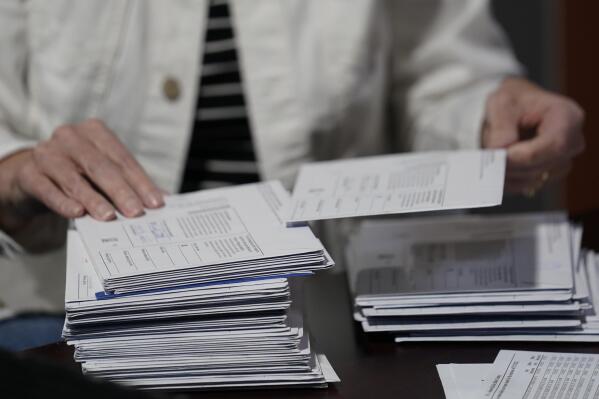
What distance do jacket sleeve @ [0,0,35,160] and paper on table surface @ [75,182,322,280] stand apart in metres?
0.42

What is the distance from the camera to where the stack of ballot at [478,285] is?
0.71 m

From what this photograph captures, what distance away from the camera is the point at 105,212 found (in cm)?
77

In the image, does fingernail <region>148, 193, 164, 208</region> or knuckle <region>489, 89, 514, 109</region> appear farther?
knuckle <region>489, 89, 514, 109</region>

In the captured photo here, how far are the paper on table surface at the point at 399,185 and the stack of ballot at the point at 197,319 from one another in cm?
7

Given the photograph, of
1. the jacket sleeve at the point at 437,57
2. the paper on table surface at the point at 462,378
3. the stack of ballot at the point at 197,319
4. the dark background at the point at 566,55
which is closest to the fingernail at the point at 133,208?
the stack of ballot at the point at 197,319

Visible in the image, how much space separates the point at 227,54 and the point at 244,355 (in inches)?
24.5

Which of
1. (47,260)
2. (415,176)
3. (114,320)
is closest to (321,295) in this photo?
(415,176)

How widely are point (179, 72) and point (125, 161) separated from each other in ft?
1.01

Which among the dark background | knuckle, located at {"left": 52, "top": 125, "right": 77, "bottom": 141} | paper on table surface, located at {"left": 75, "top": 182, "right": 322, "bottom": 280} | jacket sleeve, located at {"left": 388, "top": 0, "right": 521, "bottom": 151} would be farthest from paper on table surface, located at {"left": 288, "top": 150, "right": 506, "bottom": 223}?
the dark background

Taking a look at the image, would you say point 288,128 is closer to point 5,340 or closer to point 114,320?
point 5,340

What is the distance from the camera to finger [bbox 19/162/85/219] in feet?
Result: 2.62

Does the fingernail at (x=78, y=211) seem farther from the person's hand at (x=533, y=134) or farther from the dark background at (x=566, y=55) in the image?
the dark background at (x=566, y=55)

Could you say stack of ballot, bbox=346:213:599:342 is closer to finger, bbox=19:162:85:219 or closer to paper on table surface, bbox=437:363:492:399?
paper on table surface, bbox=437:363:492:399

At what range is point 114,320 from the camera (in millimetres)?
635
